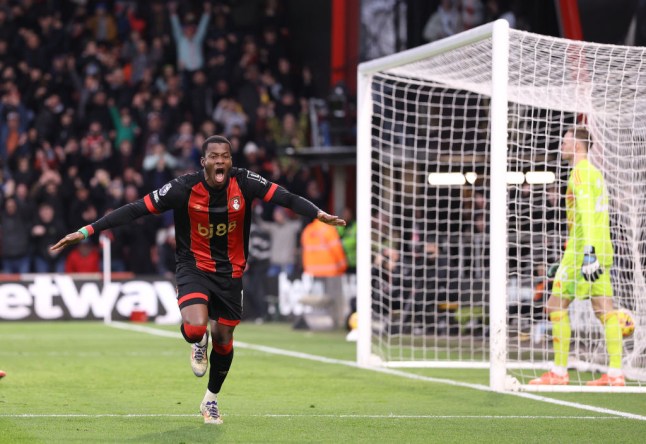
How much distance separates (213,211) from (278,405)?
1.88m

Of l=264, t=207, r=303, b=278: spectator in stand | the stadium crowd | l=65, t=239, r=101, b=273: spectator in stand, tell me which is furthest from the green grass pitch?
the stadium crowd

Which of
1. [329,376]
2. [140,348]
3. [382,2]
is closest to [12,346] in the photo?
[140,348]

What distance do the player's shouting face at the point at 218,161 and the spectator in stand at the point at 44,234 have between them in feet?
46.1

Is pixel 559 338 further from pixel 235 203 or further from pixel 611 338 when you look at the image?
pixel 235 203

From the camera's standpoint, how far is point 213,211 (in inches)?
328

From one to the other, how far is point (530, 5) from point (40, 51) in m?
10.0

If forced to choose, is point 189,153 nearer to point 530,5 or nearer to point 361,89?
point 530,5

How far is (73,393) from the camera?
1020cm

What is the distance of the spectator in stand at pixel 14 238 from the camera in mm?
21672

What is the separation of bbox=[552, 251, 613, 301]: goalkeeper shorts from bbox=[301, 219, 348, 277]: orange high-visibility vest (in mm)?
7758

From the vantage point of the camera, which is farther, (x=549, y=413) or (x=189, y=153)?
(x=189, y=153)

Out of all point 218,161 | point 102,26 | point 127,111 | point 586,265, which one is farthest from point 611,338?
point 102,26

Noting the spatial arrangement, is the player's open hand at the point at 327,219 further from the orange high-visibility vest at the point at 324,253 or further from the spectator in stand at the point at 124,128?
the spectator in stand at the point at 124,128

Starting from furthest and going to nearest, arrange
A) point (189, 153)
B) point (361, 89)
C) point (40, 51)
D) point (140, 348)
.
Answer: point (40, 51)
point (189, 153)
point (140, 348)
point (361, 89)
